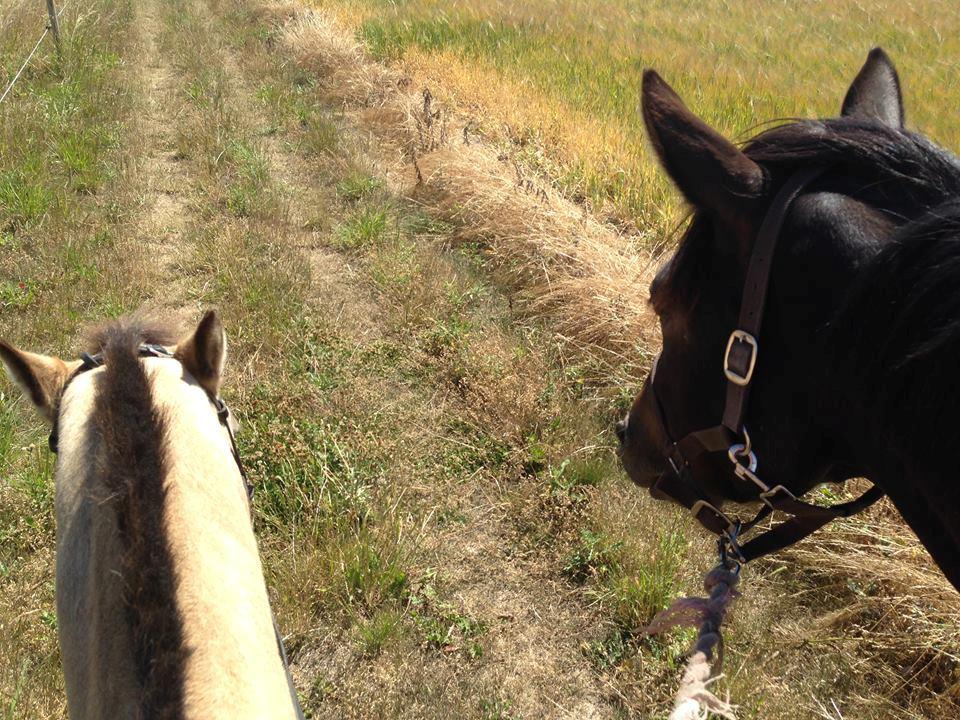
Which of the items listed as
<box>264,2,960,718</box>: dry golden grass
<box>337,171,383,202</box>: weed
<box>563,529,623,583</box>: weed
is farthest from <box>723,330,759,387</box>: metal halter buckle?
<box>337,171,383,202</box>: weed

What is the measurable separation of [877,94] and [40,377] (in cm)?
223

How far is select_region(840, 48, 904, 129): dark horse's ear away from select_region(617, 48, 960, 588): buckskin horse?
1.13 feet

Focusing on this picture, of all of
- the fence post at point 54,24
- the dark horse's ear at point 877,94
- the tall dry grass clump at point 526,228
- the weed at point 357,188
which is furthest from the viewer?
the fence post at point 54,24

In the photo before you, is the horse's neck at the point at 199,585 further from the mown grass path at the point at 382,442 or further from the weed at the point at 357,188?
the weed at the point at 357,188

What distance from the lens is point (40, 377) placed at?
6.04ft

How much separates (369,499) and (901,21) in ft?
53.8

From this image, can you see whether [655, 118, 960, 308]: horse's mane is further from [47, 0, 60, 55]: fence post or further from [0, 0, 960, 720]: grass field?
[47, 0, 60, 55]: fence post

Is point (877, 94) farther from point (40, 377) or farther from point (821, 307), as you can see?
point (40, 377)

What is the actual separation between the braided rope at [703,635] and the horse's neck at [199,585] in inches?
31.1

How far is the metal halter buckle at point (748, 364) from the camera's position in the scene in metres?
1.21

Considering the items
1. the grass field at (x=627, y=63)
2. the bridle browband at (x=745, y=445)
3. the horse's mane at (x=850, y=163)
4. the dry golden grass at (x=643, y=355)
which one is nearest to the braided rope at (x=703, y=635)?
the bridle browband at (x=745, y=445)

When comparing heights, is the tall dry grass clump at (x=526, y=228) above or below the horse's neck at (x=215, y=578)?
below

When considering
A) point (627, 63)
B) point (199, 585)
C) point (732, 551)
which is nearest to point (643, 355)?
point (732, 551)

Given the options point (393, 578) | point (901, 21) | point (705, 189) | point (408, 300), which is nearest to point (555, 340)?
point (408, 300)
